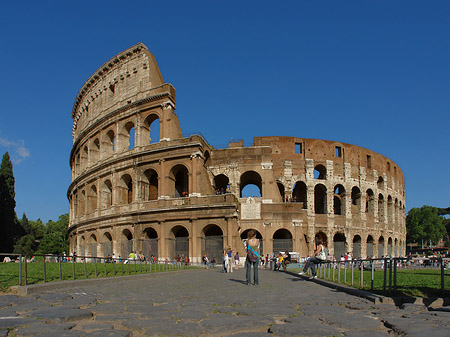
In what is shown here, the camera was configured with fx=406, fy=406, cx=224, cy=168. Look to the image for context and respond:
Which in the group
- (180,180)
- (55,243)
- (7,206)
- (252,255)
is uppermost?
(180,180)

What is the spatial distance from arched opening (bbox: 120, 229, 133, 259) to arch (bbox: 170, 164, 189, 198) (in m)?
4.83

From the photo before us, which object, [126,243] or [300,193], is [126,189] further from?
[300,193]

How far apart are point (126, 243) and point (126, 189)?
4.79 metres

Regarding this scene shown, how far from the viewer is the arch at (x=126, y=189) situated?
3319 cm

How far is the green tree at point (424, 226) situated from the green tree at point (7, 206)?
68.7 m

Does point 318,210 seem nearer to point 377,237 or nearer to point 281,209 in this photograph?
Answer: point 377,237

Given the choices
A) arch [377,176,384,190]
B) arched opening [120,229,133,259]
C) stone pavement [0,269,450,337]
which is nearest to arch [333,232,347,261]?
arch [377,176,384,190]

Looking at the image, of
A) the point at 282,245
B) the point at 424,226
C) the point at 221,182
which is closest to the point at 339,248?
the point at 282,245

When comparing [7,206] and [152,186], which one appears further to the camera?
[7,206]

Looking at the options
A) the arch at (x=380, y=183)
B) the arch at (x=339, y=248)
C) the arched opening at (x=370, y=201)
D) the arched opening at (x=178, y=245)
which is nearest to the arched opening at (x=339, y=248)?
the arch at (x=339, y=248)

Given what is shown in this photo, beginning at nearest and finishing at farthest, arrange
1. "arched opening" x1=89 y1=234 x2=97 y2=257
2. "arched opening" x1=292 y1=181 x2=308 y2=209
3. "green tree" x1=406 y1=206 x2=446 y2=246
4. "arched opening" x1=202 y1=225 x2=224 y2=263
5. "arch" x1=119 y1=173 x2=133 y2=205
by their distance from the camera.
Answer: "arched opening" x1=202 y1=225 x2=224 y2=263 → "arch" x1=119 y1=173 x2=133 y2=205 → "arched opening" x1=89 y1=234 x2=97 y2=257 → "arched opening" x1=292 y1=181 x2=308 y2=209 → "green tree" x1=406 y1=206 x2=446 y2=246

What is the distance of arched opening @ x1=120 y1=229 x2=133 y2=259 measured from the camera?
1219 inches

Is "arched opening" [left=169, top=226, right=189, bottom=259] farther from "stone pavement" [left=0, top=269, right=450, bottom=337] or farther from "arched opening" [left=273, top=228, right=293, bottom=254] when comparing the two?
"stone pavement" [left=0, top=269, right=450, bottom=337]

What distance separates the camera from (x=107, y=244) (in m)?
33.1
